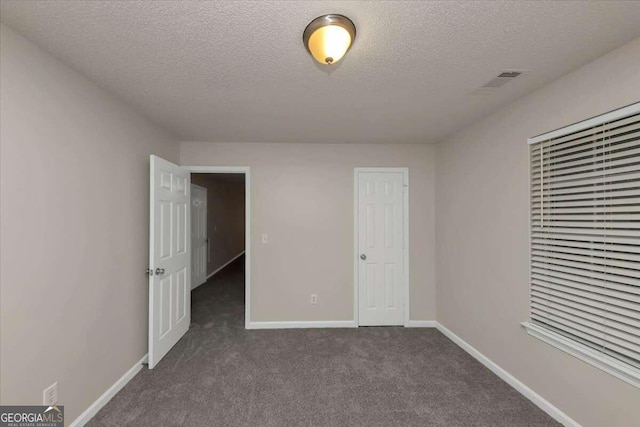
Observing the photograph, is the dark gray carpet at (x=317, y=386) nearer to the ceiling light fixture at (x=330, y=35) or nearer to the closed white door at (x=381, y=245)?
the closed white door at (x=381, y=245)

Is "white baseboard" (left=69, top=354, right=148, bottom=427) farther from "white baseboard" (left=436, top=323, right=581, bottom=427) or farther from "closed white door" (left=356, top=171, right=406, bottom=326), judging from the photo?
"white baseboard" (left=436, top=323, right=581, bottom=427)

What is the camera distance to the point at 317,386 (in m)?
2.27

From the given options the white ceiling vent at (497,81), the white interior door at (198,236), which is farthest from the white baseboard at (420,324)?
the white interior door at (198,236)

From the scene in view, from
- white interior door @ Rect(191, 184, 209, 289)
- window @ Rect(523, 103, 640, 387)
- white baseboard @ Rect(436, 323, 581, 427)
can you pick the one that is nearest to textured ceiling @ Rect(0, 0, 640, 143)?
window @ Rect(523, 103, 640, 387)

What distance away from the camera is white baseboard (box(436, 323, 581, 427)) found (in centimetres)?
184

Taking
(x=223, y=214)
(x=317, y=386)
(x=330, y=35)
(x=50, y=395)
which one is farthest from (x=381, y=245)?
(x=223, y=214)

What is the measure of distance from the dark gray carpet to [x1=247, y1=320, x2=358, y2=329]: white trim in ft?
0.56

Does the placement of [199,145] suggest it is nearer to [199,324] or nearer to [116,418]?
[199,324]

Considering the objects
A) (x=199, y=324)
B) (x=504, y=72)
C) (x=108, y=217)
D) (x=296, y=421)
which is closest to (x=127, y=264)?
(x=108, y=217)

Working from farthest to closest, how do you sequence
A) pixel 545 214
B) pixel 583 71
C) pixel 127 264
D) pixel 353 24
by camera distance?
pixel 127 264 → pixel 545 214 → pixel 583 71 → pixel 353 24

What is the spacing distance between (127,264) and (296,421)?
1874mm

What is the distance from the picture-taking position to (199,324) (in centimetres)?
353

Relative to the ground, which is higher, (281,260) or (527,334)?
(281,260)

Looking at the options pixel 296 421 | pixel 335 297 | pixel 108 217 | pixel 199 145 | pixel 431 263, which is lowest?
pixel 296 421
